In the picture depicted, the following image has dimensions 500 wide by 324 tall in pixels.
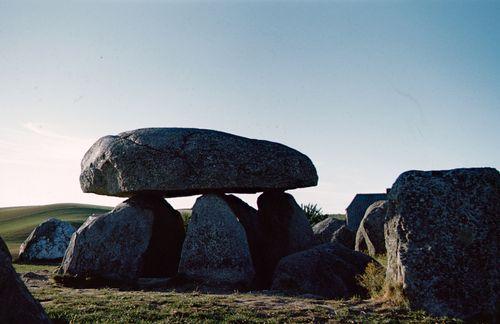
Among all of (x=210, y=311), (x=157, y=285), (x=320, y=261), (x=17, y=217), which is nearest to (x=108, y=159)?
(x=157, y=285)

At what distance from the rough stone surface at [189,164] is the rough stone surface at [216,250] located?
97 cm

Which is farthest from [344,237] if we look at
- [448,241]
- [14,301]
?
[14,301]

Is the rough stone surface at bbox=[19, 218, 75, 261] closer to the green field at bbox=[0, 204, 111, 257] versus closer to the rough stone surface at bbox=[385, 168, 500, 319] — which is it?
the rough stone surface at bbox=[385, 168, 500, 319]

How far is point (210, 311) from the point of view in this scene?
10.6 meters

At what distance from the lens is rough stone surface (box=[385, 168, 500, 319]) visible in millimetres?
11086

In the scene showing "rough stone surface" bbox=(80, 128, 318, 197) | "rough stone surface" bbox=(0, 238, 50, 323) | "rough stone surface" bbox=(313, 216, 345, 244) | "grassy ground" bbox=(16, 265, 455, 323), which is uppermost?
"rough stone surface" bbox=(80, 128, 318, 197)

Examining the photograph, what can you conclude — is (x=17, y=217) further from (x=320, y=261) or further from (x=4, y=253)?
(x=4, y=253)

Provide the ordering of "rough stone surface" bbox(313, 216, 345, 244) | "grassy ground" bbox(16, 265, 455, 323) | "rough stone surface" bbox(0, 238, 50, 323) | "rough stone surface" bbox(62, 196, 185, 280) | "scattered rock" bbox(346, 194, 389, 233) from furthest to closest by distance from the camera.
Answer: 1. "scattered rock" bbox(346, 194, 389, 233)
2. "rough stone surface" bbox(313, 216, 345, 244)
3. "rough stone surface" bbox(62, 196, 185, 280)
4. "grassy ground" bbox(16, 265, 455, 323)
5. "rough stone surface" bbox(0, 238, 50, 323)

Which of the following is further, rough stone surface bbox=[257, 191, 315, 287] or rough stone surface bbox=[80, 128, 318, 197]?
rough stone surface bbox=[257, 191, 315, 287]

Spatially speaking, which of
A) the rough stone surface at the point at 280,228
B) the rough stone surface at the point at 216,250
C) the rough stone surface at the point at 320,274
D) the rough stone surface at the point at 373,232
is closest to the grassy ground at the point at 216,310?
the rough stone surface at the point at 320,274

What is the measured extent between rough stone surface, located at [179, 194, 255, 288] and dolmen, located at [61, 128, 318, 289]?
3 cm

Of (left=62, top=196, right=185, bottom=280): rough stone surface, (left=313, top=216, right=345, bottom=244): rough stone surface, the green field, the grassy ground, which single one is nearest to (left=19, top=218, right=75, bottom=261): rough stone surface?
(left=62, top=196, right=185, bottom=280): rough stone surface

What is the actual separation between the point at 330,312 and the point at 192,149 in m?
8.48

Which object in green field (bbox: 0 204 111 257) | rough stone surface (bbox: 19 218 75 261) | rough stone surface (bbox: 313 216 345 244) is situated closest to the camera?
rough stone surface (bbox: 19 218 75 261)
